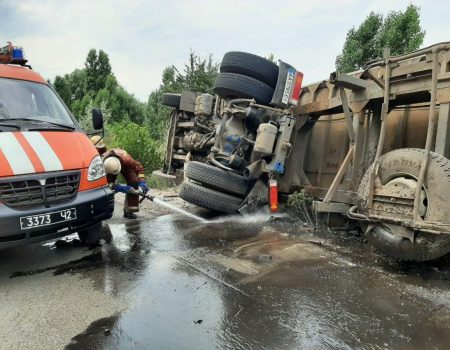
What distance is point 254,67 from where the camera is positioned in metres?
5.64

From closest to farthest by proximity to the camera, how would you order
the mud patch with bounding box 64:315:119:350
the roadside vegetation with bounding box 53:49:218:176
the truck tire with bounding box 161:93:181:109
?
the mud patch with bounding box 64:315:119:350 → the truck tire with bounding box 161:93:181:109 → the roadside vegetation with bounding box 53:49:218:176

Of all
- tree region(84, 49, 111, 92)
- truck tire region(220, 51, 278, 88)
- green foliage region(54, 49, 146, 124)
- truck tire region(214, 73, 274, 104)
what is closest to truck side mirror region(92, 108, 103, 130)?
truck tire region(214, 73, 274, 104)

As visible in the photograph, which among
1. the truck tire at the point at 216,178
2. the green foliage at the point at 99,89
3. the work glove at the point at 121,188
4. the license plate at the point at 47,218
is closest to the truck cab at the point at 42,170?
the license plate at the point at 47,218

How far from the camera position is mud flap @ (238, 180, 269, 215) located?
5.60m

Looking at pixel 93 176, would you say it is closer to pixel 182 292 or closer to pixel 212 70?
pixel 182 292

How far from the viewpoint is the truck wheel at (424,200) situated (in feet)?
10.2

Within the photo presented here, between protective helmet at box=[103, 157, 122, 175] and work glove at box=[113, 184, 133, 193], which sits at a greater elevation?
protective helmet at box=[103, 157, 122, 175]

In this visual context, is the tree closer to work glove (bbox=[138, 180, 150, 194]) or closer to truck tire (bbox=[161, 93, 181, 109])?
truck tire (bbox=[161, 93, 181, 109])

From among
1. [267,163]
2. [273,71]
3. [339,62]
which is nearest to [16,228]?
[267,163]

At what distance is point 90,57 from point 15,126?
31.3 meters

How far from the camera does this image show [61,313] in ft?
8.34

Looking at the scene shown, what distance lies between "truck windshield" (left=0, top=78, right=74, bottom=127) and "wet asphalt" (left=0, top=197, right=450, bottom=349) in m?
1.31

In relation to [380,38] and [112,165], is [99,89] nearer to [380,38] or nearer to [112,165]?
[380,38]

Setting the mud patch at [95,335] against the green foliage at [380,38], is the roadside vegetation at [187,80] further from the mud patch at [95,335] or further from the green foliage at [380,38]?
the mud patch at [95,335]
